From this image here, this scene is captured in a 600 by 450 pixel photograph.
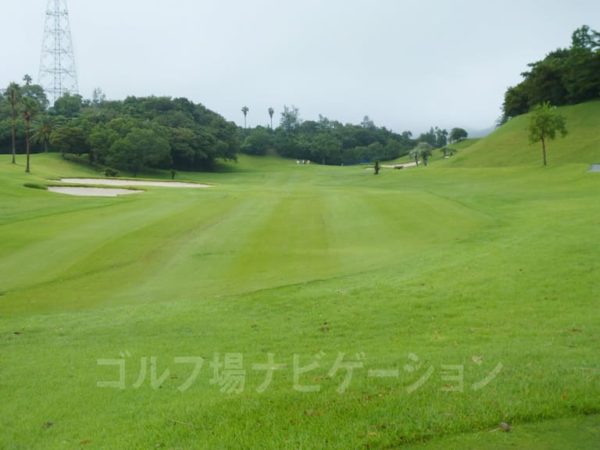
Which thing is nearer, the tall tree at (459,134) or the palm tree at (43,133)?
the palm tree at (43,133)

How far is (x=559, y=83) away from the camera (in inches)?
3585

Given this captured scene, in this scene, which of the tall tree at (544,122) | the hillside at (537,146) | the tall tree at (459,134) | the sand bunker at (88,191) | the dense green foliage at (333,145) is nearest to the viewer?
the sand bunker at (88,191)

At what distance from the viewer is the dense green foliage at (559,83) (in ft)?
282

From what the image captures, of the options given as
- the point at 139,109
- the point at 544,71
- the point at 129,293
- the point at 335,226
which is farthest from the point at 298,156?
the point at 129,293

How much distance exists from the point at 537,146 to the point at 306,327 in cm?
7196

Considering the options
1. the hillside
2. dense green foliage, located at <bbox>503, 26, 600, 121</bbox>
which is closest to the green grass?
the hillside

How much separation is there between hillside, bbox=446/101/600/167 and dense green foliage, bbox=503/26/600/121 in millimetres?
3446

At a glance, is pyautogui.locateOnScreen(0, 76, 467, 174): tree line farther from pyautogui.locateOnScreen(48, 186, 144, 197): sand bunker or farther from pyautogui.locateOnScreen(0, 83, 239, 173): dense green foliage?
pyautogui.locateOnScreen(48, 186, 144, 197): sand bunker

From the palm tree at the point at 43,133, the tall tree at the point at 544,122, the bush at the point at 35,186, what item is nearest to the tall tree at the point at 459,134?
the tall tree at the point at 544,122

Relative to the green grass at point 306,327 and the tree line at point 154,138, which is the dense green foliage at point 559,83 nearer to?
the tree line at point 154,138

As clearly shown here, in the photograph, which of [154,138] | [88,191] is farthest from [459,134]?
[88,191]

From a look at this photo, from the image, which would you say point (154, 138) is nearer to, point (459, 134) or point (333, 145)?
point (333, 145)

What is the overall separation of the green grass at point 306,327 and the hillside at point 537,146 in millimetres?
48945

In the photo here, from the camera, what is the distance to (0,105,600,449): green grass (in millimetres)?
5012
